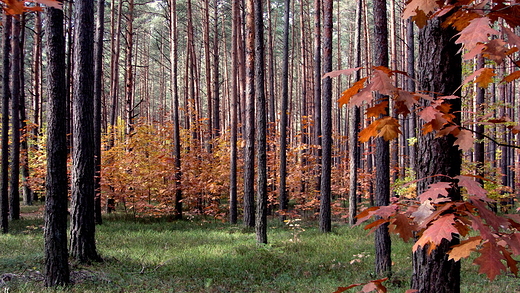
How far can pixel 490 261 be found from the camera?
4.27 ft

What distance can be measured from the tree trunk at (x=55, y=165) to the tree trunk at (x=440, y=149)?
5.82m

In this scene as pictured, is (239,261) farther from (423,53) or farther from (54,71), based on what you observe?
(423,53)

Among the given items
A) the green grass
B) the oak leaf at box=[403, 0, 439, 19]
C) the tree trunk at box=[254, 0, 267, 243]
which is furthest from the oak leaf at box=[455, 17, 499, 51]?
the tree trunk at box=[254, 0, 267, 243]

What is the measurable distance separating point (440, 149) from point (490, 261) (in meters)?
1.16

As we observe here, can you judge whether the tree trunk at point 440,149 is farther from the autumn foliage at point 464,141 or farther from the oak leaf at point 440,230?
the oak leaf at point 440,230

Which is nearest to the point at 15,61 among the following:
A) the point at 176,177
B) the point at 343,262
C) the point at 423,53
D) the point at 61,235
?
the point at 176,177

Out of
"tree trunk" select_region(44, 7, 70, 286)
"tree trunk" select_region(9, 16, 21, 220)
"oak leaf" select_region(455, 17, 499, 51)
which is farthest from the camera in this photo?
"tree trunk" select_region(9, 16, 21, 220)

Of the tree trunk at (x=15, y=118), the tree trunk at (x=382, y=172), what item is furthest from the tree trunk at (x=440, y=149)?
the tree trunk at (x=15, y=118)

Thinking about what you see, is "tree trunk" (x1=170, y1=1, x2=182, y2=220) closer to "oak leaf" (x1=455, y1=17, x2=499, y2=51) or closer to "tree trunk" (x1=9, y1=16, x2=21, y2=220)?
"tree trunk" (x1=9, y1=16, x2=21, y2=220)

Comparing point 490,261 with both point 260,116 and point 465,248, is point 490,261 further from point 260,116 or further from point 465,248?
point 260,116

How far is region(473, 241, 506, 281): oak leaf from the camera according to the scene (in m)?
1.26

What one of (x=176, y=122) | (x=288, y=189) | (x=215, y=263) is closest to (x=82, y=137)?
(x=215, y=263)

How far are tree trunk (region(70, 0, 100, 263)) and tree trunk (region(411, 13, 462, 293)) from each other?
7.07 meters

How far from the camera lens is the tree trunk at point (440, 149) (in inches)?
91.6
